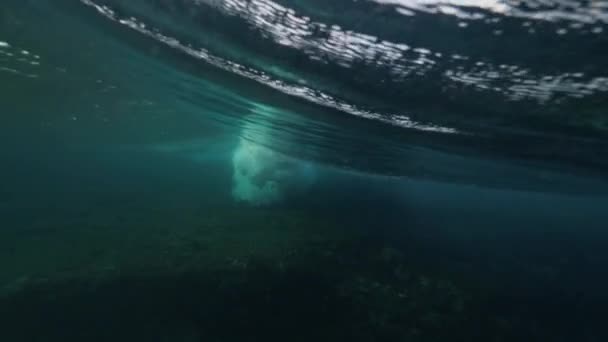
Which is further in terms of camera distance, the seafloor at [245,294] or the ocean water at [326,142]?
the seafloor at [245,294]

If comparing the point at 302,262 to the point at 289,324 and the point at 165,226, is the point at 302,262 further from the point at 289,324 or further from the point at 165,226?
the point at 165,226

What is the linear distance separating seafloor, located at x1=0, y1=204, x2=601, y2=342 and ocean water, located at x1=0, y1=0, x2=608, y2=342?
0.08 meters

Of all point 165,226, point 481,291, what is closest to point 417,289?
point 481,291

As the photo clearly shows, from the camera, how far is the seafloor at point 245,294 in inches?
396

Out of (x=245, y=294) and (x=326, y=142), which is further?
(x=326, y=142)

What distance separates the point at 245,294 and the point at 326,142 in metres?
12.7

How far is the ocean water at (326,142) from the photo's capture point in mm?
6445

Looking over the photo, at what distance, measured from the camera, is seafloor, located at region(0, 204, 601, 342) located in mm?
10062

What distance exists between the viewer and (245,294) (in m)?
11.9

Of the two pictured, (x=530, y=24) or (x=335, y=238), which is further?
(x=335, y=238)

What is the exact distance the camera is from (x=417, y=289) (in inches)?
549

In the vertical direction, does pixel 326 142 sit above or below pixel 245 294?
above

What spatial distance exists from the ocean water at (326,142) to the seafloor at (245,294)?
8 cm

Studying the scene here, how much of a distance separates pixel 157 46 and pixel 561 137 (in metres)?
14.2
